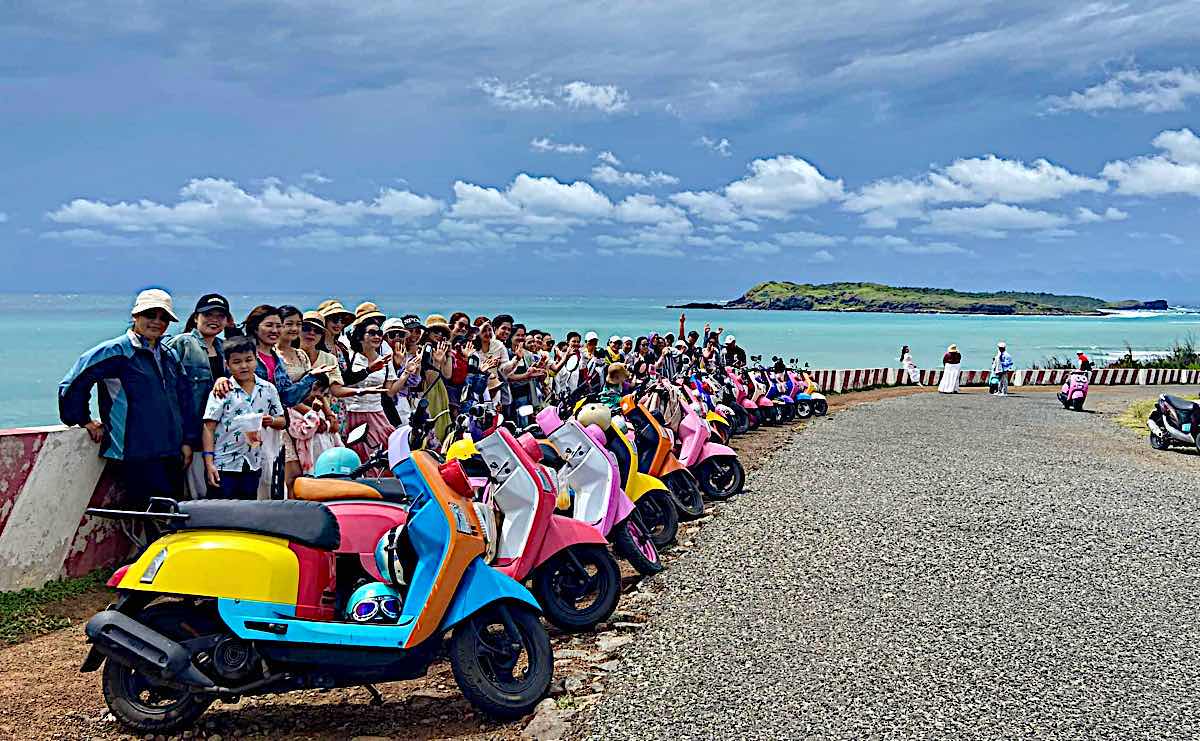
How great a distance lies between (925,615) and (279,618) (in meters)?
3.60

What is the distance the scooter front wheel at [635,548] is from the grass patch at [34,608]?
311cm

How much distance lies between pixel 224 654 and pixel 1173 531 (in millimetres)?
7567

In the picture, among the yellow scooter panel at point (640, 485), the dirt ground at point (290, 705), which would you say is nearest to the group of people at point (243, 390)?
→ the dirt ground at point (290, 705)

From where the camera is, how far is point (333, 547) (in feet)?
14.6

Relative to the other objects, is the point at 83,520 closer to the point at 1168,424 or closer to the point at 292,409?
the point at 292,409

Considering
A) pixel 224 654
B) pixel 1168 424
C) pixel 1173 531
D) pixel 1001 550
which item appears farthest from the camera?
pixel 1168 424

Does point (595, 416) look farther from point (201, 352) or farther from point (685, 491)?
point (201, 352)

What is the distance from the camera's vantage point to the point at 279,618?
4277mm

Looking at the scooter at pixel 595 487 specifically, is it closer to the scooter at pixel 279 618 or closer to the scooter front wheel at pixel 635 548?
the scooter front wheel at pixel 635 548

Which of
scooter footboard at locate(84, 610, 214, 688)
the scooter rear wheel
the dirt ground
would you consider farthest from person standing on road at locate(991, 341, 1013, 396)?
scooter footboard at locate(84, 610, 214, 688)

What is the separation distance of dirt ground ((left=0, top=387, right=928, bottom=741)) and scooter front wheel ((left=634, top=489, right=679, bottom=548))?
2.30 metres

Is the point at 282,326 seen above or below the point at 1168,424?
above

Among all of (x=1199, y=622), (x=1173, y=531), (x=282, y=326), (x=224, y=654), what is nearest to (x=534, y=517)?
(x=224, y=654)

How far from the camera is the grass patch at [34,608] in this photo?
554 cm
